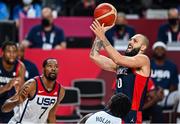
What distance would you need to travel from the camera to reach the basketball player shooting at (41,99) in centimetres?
1049

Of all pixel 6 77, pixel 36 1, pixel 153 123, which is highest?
pixel 36 1

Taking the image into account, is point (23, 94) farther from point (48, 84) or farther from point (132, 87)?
point (132, 87)

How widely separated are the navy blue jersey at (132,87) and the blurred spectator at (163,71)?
14.8 feet

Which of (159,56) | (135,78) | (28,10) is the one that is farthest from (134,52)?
(28,10)

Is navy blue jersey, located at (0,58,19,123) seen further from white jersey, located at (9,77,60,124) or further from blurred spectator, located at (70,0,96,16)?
blurred spectator, located at (70,0,96,16)

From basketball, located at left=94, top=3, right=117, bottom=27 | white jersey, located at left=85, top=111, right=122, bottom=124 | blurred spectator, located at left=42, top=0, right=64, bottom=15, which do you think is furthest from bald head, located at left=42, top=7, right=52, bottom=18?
white jersey, located at left=85, top=111, right=122, bottom=124

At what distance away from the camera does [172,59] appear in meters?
15.3

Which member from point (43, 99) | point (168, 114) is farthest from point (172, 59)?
point (43, 99)

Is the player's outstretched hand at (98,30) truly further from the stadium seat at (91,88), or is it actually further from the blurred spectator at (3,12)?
the blurred spectator at (3,12)

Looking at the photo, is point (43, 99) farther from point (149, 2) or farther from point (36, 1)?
point (149, 2)

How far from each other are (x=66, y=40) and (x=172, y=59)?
2721 millimetres

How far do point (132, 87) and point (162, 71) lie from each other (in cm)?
474

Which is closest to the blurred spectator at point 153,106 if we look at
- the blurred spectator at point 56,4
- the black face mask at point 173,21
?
the black face mask at point 173,21

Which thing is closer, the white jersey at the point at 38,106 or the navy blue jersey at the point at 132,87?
the navy blue jersey at the point at 132,87
